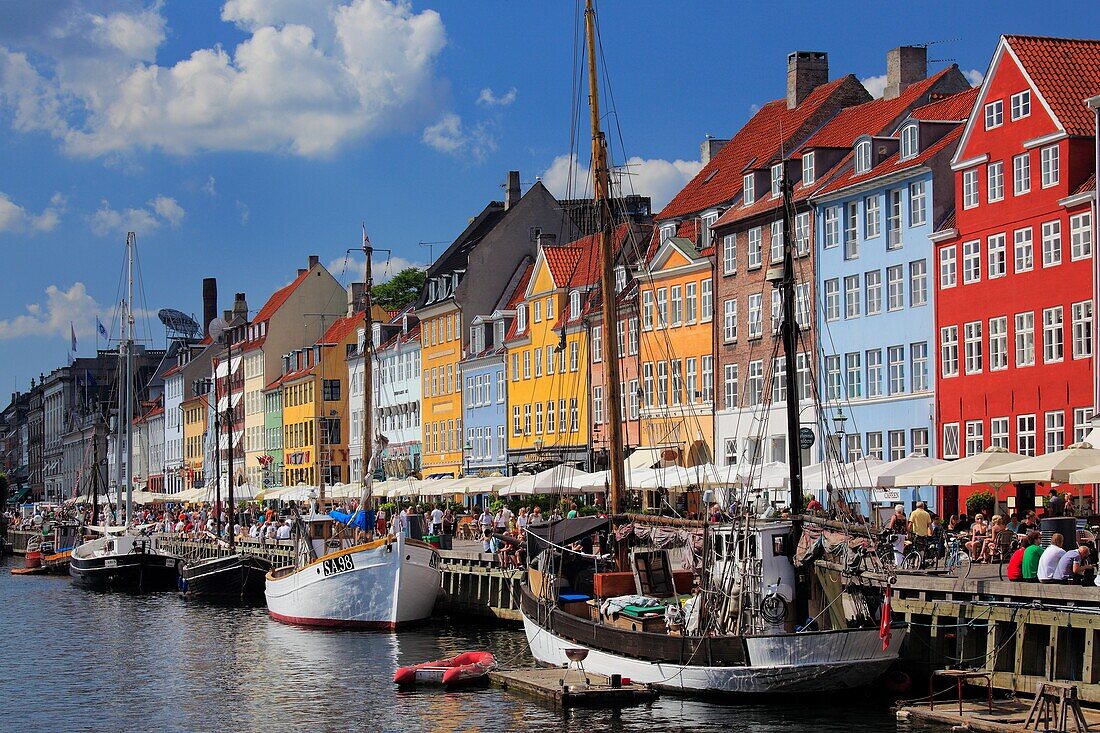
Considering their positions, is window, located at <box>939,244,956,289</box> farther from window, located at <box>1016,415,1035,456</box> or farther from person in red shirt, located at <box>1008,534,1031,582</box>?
person in red shirt, located at <box>1008,534,1031,582</box>

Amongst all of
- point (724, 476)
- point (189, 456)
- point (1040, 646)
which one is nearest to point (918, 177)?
point (724, 476)

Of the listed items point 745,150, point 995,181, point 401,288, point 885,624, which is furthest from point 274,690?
point 401,288

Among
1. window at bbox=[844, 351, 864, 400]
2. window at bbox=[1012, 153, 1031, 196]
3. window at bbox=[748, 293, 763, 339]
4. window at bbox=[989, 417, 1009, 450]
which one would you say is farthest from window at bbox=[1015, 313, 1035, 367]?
window at bbox=[748, 293, 763, 339]

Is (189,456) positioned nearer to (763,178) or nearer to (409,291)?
(409,291)

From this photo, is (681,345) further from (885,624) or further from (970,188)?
(885,624)

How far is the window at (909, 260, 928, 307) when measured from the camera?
59469 mm

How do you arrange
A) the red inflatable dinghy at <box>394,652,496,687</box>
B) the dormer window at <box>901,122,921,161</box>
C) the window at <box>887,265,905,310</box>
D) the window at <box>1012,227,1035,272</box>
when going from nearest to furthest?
the red inflatable dinghy at <box>394,652,496,687</box>
the window at <box>1012,227,1035,272</box>
the dormer window at <box>901,122,921,161</box>
the window at <box>887,265,905,310</box>

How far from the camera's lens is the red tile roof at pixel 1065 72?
5262 cm

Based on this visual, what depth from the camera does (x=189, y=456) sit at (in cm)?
15662

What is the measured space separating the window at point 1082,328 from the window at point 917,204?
898 centimetres

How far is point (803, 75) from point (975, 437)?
25.0 m

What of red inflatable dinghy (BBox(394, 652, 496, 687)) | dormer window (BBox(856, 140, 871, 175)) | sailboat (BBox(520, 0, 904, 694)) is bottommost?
red inflatable dinghy (BBox(394, 652, 496, 687))

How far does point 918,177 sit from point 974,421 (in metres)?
9.21

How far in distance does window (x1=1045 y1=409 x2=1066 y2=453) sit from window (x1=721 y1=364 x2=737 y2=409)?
18753 mm
